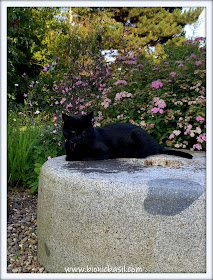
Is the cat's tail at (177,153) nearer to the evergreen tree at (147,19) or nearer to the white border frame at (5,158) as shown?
the white border frame at (5,158)

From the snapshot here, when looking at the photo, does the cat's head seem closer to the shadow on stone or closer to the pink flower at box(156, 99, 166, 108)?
the shadow on stone

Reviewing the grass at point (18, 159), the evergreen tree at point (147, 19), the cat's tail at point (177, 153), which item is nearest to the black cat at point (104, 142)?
the cat's tail at point (177, 153)

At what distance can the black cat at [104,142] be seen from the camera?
252cm

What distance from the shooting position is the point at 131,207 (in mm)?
1770

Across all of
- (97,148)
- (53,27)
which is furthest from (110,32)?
(97,148)

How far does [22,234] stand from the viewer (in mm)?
2977

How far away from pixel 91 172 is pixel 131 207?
47cm

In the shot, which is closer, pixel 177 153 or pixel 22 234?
pixel 177 153

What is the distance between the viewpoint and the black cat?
252 centimetres

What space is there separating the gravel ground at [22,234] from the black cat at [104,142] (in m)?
0.99

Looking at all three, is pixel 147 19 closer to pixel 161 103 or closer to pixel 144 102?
pixel 144 102

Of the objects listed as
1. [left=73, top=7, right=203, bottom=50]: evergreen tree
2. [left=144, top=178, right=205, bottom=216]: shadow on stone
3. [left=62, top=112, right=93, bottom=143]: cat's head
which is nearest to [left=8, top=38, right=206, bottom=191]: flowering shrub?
[left=62, top=112, right=93, bottom=143]: cat's head

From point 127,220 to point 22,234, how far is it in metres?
1.67

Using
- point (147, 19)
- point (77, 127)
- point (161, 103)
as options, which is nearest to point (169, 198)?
point (77, 127)
